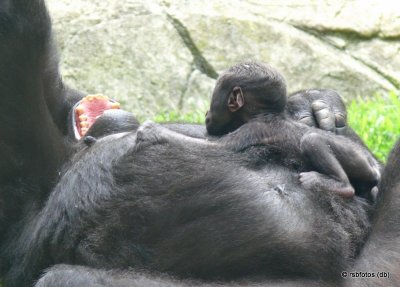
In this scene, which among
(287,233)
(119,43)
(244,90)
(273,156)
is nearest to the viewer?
(287,233)

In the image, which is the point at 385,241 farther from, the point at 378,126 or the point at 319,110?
the point at 378,126

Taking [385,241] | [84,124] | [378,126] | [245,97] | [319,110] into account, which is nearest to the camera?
[385,241]

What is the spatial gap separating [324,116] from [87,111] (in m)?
1.10

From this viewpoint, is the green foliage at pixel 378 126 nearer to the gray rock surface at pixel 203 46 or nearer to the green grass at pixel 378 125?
the green grass at pixel 378 125

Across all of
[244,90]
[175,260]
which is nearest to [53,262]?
[175,260]

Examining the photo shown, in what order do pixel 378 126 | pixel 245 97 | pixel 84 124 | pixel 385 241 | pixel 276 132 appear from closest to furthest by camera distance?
pixel 385 241
pixel 276 132
pixel 245 97
pixel 84 124
pixel 378 126

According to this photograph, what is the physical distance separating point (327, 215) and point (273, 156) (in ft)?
1.01

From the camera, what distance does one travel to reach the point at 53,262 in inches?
117

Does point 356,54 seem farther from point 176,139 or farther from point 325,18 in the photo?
point 176,139

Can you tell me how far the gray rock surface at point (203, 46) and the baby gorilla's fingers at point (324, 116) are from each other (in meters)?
4.44

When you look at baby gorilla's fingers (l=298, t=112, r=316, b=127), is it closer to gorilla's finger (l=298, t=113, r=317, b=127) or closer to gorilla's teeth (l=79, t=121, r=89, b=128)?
gorilla's finger (l=298, t=113, r=317, b=127)

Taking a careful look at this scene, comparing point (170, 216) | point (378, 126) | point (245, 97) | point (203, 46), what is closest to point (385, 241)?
point (170, 216)

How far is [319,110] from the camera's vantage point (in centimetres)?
335

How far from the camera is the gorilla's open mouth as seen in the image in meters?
3.68
